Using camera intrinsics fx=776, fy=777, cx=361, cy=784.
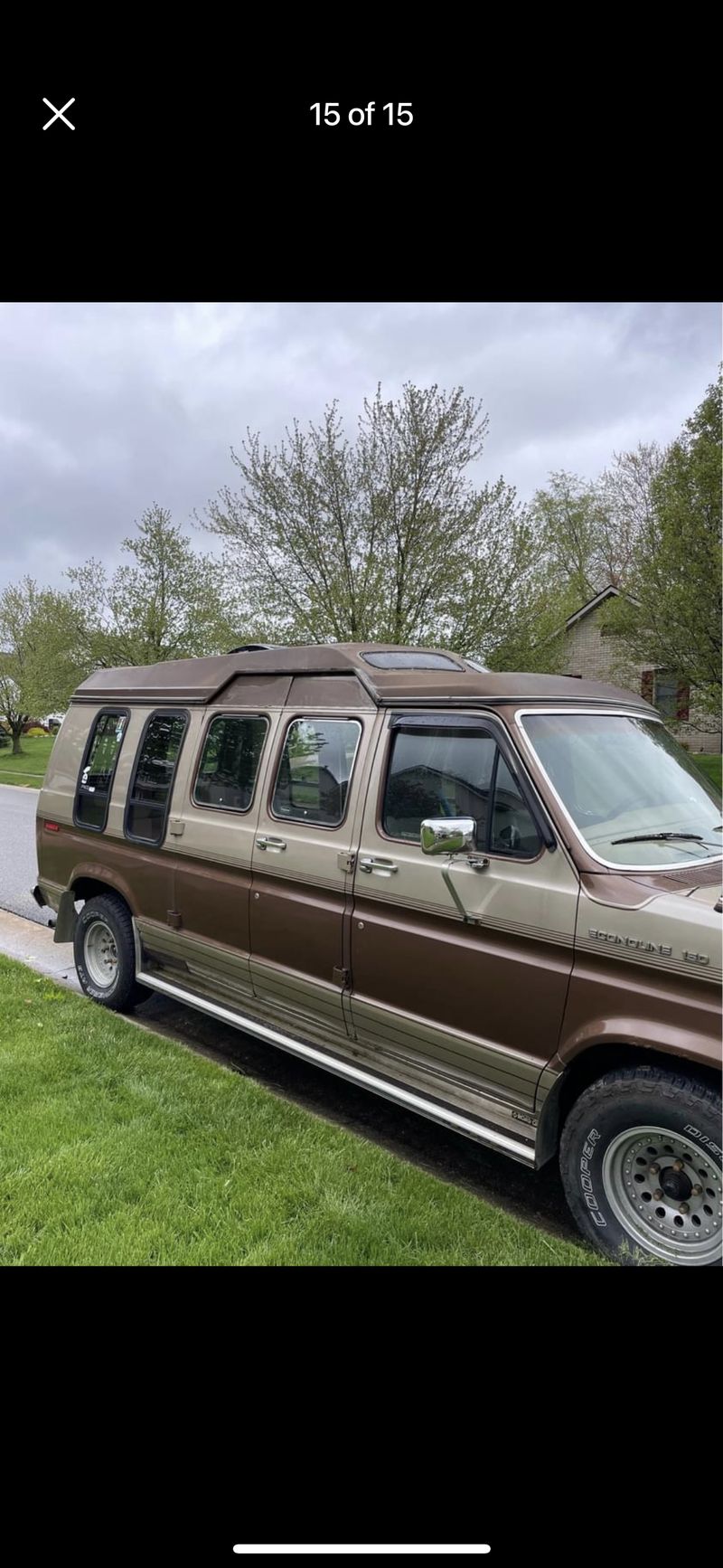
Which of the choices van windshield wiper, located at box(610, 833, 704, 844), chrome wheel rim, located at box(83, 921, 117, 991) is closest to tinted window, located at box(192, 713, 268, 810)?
chrome wheel rim, located at box(83, 921, 117, 991)

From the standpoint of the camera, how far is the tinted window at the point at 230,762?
4320 mm

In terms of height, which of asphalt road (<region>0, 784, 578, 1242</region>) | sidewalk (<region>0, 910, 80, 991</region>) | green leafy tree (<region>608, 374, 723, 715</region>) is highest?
green leafy tree (<region>608, 374, 723, 715</region>)

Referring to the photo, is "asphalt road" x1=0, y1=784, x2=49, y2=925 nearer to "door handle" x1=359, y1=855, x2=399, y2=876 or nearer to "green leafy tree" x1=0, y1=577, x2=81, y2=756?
"door handle" x1=359, y1=855, x2=399, y2=876

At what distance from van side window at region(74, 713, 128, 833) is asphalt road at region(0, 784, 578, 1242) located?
140cm

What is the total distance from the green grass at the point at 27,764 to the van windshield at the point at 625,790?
14.2m

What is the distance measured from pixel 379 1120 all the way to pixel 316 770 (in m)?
1.82

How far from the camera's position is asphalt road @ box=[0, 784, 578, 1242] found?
334 centimetres

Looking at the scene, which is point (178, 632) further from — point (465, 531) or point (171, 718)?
point (171, 718)

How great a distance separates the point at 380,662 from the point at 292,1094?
7.78 feet

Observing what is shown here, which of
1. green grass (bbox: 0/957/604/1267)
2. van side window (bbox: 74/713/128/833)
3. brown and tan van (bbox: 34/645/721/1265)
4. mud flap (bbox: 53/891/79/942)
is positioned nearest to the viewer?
brown and tan van (bbox: 34/645/721/1265)

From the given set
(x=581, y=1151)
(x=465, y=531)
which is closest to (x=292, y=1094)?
(x=581, y=1151)

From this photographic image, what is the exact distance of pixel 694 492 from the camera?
15367 mm

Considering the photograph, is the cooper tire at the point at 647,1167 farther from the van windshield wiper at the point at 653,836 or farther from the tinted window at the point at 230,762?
the tinted window at the point at 230,762

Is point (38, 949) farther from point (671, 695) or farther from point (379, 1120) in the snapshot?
point (671, 695)
